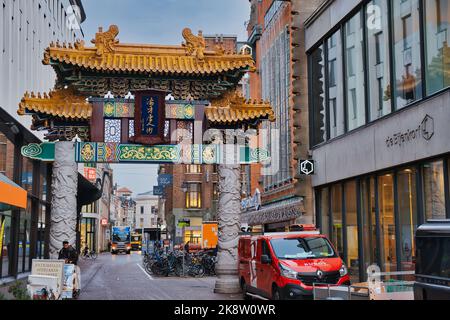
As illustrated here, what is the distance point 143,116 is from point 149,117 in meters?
0.23

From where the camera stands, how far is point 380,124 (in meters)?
20.5

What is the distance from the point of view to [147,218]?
183625mm

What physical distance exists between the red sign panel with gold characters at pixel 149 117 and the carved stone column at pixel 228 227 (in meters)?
2.91

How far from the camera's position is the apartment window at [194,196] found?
258ft

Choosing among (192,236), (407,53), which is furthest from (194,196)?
(407,53)

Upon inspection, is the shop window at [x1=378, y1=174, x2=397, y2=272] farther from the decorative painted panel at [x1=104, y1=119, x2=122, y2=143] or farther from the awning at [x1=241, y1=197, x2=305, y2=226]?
the decorative painted panel at [x1=104, y1=119, x2=122, y2=143]

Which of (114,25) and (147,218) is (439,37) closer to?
(114,25)

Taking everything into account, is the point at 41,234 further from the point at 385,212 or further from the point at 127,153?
the point at 385,212

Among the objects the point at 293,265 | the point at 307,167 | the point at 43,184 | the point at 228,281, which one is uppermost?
the point at 307,167

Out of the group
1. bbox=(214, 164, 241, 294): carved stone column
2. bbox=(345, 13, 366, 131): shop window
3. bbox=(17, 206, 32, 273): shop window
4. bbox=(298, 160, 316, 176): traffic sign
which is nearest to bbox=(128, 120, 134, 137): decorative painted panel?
bbox=(214, 164, 241, 294): carved stone column

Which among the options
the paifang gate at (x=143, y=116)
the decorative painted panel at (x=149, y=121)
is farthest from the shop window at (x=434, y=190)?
the decorative painted panel at (x=149, y=121)

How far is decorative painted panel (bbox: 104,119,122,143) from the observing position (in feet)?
78.2

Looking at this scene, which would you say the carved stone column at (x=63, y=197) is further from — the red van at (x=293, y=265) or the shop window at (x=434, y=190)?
the shop window at (x=434, y=190)

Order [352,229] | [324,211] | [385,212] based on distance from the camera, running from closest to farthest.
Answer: [385,212] < [352,229] < [324,211]
